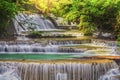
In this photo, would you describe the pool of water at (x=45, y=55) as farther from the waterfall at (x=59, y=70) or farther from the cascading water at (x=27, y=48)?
the waterfall at (x=59, y=70)

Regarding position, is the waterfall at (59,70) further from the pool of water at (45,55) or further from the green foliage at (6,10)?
the green foliage at (6,10)

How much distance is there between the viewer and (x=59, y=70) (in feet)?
54.5

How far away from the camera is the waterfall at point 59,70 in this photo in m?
16.6

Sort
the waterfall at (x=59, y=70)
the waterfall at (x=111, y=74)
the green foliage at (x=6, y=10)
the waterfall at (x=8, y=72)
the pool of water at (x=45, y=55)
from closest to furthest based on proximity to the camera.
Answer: the waterfall at (x=8, y=72) < the waterfall at (x=59, y=70) < the waterfall at (x=111, y=74) < the pool of water at (x=45, y=55) < the green foliage at (x=6, y=10)

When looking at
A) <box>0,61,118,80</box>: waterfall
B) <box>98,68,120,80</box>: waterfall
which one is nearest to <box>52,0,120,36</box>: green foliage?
<box>98,68,120,80</box>: waterfall

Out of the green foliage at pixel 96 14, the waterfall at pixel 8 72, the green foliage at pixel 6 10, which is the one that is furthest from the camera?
the green foliage at pixel 96 14

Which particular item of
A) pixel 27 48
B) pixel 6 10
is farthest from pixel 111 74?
pixel 6 10

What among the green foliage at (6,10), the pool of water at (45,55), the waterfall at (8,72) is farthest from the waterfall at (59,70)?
the green foliage at (6,10)

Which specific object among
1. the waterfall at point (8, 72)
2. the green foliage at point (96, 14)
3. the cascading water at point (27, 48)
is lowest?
the cascading water at point (27, 48)

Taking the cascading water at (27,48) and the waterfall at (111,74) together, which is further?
the cascading water at (27,48)

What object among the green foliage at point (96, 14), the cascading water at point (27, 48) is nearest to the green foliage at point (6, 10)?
the cascading water at point (27, 48)

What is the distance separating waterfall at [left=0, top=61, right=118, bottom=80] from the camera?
1656cm

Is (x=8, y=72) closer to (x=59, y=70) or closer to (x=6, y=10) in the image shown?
(x=59, y=70)

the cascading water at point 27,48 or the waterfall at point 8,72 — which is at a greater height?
the waterfall at point 8,72
